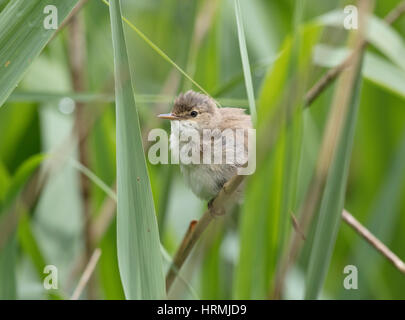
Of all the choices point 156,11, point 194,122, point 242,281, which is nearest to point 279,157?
point 194,122

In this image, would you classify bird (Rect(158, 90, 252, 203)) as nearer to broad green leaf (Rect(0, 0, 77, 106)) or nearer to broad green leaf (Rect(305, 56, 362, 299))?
broad green leaf (Rect(305, 56, 362, 299))

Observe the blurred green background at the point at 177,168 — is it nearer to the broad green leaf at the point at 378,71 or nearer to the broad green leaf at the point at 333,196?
the broad green leaf at the point at 378,71

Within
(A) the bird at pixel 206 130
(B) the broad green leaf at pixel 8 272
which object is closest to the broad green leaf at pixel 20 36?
(A) the bird at pixel 206 130

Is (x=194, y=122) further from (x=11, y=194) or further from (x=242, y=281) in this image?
(x=11, y=194)

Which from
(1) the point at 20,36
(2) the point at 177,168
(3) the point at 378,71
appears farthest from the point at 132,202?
(3) the point at 378,71

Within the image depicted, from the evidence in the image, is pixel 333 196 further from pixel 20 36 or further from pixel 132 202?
pixel 20 36

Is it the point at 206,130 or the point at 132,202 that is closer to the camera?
the point at 132,202
